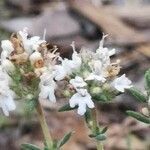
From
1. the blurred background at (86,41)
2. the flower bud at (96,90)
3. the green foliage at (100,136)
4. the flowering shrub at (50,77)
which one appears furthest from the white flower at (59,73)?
the blurred background at (86,41)

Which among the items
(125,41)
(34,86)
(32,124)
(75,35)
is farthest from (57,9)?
(34,86)

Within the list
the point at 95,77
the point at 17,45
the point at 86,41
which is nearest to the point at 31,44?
the point at 17,45

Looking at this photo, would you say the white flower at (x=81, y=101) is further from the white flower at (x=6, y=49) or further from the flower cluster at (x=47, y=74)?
the white flower at (x=6, y=49)

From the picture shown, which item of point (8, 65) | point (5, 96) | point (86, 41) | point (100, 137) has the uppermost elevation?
point (86, 41)

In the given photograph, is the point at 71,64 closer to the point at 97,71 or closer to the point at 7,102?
the point at 97,71

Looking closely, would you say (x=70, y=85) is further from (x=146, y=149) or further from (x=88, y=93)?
(x=146, y=149)

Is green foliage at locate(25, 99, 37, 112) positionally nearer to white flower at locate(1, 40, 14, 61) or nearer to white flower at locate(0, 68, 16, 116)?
white flower at locate(0, 68, 16, 116)

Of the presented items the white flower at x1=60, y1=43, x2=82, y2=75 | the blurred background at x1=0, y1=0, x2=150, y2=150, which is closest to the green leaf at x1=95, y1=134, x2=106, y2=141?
the white flower at x1=60, y1=43, x2=82, y2=75
